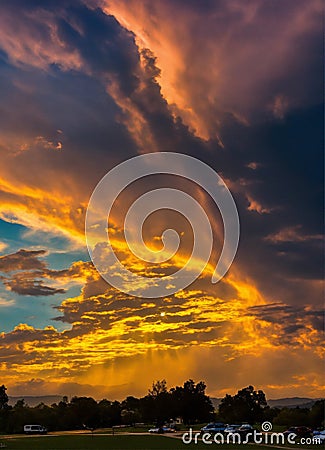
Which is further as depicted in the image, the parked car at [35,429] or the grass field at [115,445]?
the parked car at [35,429]

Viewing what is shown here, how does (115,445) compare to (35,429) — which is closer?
(115,445)

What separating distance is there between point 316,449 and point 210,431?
198 ft

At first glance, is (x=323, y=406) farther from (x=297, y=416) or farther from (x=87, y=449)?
(x=87, y=449)

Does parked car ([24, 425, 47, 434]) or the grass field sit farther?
parked car ([24, 425, 47, 434])

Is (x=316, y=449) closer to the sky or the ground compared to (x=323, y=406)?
closer to the ground

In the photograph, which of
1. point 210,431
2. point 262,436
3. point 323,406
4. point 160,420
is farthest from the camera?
point 160,420

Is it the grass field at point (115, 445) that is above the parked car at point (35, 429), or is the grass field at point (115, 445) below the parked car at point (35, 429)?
below

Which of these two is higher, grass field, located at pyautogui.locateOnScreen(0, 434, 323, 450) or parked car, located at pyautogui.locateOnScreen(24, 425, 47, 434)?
parked car, located at pyautogui.locateOnScreen(24, 425, 47, 434)

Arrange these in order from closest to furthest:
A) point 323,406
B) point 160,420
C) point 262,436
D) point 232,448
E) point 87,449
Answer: point 232,448
point 87,449
point 262,436
point 323,406
point 160,420

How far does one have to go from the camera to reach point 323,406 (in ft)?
533

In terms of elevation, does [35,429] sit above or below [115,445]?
above

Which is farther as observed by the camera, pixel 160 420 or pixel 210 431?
pixel 160 420

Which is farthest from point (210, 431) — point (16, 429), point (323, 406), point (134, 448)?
point (16, 429)

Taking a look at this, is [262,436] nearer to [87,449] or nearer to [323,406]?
[87,449]
